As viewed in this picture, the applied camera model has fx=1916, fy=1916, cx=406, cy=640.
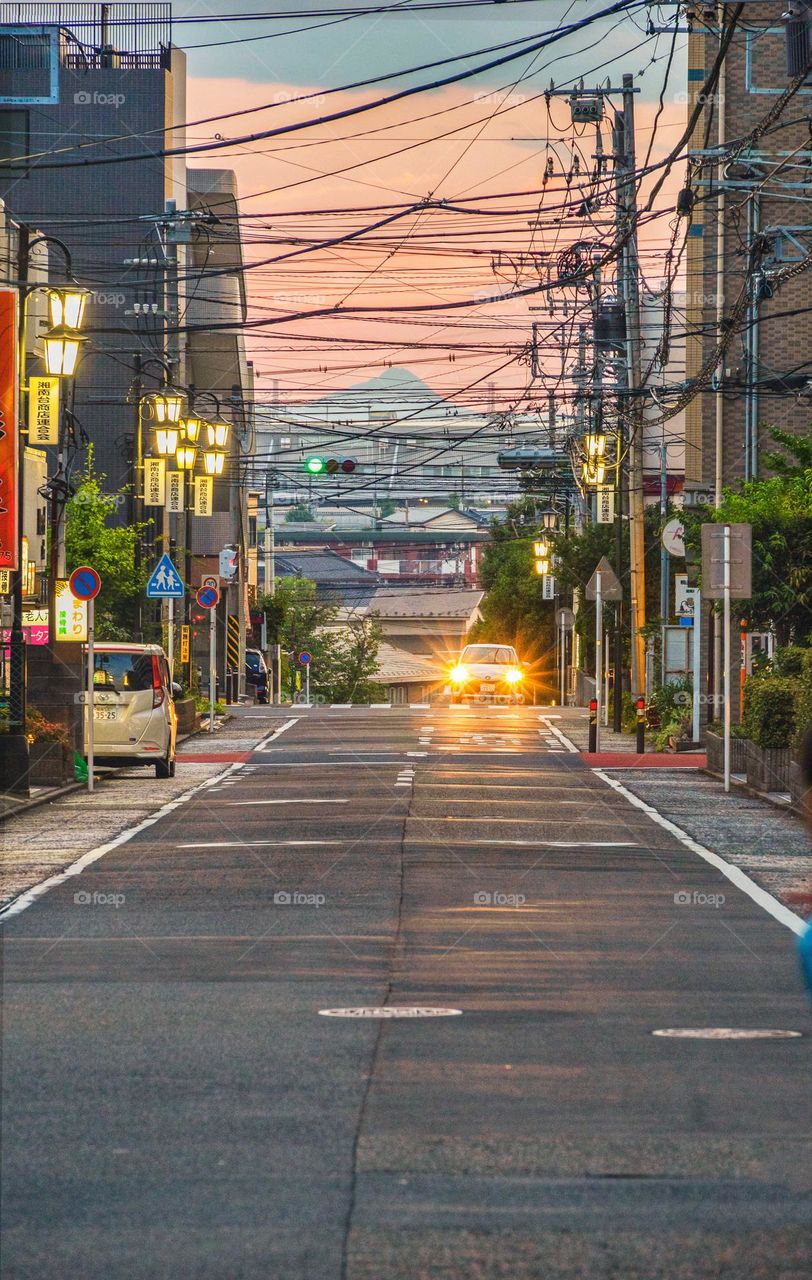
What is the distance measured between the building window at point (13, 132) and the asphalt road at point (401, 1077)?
44.4 m

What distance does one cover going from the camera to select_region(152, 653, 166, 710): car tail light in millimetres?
28484

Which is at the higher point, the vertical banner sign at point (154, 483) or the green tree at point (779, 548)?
the vertical banner sign at point (154, 483)

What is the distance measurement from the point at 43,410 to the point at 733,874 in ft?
66.2

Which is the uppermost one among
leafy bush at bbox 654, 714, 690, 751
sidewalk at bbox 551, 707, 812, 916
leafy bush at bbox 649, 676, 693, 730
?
leafy bush at bbox 649, 676, 693, 730

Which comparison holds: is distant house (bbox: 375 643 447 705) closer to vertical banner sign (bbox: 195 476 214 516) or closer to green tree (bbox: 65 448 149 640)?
vertical banner sign (bbox: 195 476 214 516)

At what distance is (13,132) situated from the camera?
2238 inches

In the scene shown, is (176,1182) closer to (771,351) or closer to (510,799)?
(510,799)

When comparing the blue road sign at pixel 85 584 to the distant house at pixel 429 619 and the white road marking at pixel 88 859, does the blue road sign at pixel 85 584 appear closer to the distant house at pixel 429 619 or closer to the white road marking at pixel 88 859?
the white road marking at pixel 88 859

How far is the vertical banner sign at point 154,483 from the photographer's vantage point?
39875 millimetres
